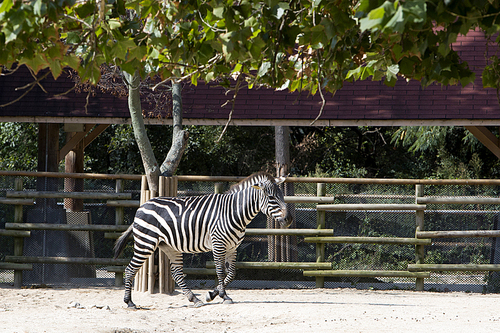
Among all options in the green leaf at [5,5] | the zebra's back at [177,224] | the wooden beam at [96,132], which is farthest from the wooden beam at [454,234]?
the green leaf at [5,5]

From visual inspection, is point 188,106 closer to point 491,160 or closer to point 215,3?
point 215,3

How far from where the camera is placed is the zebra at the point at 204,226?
271 inches

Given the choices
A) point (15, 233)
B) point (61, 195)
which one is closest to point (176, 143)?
point (61, 195)

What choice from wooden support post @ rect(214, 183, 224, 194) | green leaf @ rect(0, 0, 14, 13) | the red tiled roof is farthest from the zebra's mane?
green leaf @ rect(0, 0, 14, 13)

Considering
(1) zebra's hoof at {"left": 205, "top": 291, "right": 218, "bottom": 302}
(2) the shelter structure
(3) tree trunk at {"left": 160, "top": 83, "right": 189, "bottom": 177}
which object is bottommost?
(1) zebra's hoof at {"left": 205, "top": 291, "right": 218, "bottom": 302}

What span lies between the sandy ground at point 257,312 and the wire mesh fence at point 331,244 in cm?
40

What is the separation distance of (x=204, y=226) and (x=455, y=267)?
155 inches

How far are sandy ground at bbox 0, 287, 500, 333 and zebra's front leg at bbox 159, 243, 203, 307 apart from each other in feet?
0.52

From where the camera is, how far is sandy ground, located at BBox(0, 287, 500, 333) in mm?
5703

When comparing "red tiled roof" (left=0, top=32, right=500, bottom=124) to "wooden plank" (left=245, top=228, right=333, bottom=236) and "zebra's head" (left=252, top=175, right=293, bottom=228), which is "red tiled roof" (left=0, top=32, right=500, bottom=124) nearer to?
"wooden plank" (left=245, top=228, right=333, bottom=236)

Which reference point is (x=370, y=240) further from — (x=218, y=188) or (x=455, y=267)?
(x=218, y=188)

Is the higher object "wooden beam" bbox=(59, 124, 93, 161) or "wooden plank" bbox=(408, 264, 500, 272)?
"wooden beam" bbox=(59, 124, 93, 161)

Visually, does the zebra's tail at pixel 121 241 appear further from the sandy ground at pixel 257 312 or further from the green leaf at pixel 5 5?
the green leaf at pixel 5 5

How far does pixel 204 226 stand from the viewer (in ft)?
23.2
